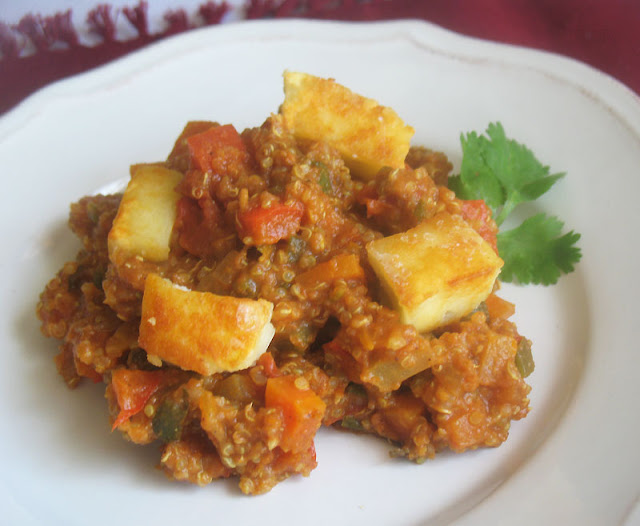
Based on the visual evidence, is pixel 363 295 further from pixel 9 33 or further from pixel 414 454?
pixel 9 33

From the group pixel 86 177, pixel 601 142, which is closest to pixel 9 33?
pixel 86 177

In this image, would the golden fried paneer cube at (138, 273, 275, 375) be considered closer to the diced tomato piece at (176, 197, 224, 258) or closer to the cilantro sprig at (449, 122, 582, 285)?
the diced tomato piece at (176, 197, 224, 258)

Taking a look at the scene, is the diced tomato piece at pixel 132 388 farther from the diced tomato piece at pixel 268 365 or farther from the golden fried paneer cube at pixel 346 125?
the golden fried paneer cube at pixel 346 125

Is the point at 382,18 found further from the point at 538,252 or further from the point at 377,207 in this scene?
the point at 377,207

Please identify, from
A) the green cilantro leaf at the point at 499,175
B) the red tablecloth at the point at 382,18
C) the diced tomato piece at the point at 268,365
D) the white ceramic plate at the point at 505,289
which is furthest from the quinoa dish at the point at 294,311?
the red tablecloth at the point at 382,18

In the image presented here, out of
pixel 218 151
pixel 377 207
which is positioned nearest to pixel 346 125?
pixel 377 207

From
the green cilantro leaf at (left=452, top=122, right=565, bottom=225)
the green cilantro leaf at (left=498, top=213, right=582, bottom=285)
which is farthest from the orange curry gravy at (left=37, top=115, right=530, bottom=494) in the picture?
the green cilantro leaf at (left=452, top=122, right=565, bottom=225)
